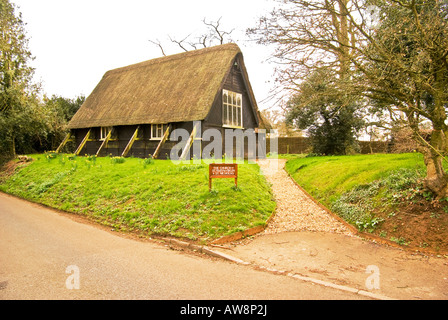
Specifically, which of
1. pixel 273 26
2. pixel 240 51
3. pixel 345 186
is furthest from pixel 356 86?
pixel 240 51

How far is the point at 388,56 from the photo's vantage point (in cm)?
731

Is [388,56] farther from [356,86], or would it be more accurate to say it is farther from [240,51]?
[240,51]

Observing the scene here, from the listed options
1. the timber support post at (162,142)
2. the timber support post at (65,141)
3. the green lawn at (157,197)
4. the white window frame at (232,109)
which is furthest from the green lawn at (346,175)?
the timber support post at (65,141)

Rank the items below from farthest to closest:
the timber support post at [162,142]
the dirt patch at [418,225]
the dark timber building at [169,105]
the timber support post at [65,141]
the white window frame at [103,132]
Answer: the timber support post at [65,141] < the white window frame at [103,132] < the dark timber building at [169,105] < the timber support post at [162,142] < the dirt patch at [418,225]

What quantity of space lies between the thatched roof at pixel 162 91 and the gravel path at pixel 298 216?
7344mm

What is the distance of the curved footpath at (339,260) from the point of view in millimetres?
5230

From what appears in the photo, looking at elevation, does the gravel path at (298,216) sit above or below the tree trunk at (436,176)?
below

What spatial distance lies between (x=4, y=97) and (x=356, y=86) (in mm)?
23448

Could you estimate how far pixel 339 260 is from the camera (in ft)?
21.3

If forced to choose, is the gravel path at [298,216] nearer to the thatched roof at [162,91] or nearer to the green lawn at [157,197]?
the green lawn at [157,197]

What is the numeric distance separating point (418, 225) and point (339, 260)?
260 centimetres

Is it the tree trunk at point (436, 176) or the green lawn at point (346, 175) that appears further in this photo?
the green lawn at point (346, 175)

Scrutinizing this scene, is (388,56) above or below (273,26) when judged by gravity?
below

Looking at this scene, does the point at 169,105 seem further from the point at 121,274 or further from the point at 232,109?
the point at 121,274
